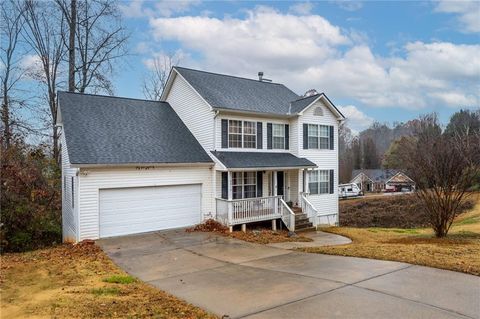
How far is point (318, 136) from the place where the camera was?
65.1ft

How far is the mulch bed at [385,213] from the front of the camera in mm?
27233

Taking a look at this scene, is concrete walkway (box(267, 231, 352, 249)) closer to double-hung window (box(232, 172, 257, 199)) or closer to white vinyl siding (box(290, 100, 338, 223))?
white vinyl siding (box(290, 100, 338, 223))

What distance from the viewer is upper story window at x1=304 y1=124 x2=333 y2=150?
19375mm

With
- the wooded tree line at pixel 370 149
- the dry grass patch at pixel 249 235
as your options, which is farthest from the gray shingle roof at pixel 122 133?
the wooded tree line at pixel 370 149

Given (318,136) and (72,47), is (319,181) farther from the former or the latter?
(72,47)

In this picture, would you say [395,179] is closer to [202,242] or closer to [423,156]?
[423,156]

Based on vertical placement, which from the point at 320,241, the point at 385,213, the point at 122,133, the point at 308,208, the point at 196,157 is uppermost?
the point at 122,133

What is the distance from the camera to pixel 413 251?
955 cm

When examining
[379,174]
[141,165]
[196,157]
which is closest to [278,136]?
[196,157]

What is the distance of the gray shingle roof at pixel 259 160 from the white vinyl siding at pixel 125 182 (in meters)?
1.12

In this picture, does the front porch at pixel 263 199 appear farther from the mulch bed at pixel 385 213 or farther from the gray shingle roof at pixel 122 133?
the mulch bed at pixel 385 213

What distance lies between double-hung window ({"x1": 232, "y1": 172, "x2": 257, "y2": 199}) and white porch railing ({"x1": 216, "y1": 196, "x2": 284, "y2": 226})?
4.25ft

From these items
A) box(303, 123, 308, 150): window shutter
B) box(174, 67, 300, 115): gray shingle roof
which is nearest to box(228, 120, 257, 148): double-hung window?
box(174, 67, 300, 115): gray shingle roof

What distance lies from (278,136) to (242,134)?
255cm
